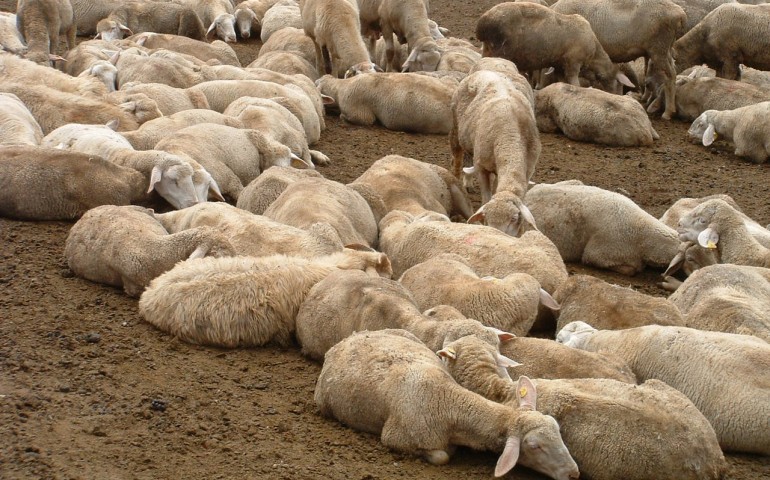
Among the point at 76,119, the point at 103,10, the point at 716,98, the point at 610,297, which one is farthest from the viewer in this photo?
the point at 103,10

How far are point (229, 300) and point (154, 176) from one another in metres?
2.75

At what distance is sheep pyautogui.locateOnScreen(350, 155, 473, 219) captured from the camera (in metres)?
10.8

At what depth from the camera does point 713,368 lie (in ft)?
22.9

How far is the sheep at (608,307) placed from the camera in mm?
7988

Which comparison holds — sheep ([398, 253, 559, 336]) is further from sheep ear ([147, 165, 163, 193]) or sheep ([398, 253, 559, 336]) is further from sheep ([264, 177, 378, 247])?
sheep ear ([147, 165, 163, 193])

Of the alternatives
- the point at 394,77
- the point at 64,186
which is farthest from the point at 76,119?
the point at 394,77

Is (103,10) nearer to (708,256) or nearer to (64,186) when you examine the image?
(64,186)

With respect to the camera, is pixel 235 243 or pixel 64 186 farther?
pixel 64 186

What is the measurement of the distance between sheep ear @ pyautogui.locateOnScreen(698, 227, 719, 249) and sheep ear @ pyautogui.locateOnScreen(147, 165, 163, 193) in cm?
484

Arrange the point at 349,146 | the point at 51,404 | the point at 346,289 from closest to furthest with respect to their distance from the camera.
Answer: the point at 51,404 < the point at 346,289 < the point at 349,146

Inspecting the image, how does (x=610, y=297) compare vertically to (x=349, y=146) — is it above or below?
above

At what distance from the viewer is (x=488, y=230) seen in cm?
941

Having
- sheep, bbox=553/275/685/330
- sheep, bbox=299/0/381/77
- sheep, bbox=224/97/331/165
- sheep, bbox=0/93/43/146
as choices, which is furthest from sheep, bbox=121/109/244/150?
sheep, bbox=553/275/685/330

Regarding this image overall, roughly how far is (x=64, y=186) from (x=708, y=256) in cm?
570
